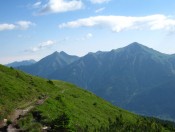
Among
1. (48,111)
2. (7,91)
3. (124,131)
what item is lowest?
(124,131)

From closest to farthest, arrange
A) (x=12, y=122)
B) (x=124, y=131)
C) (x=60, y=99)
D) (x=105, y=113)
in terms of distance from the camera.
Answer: (x=12, y=122)
(x=124, y=131)
(x=60, y=99)
(x=105, y=113)

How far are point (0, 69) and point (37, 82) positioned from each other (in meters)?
9.73

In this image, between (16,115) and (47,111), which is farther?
(47,111)

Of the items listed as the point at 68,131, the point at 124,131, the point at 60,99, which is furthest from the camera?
the point at 60,99

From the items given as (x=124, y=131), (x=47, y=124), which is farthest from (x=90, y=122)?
(x=47, y=124)

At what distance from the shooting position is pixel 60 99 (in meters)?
66.0

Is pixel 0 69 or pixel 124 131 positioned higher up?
pixel 0 69

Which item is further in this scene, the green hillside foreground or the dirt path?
the green hillside foreground

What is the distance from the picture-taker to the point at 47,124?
4638 cm

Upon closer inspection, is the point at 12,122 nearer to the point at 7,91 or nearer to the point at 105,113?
the point at 7,91

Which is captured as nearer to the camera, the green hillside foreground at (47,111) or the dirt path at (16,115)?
the dirt path at (16,115)

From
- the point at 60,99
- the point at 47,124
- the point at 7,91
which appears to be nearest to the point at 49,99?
the point at 60,99

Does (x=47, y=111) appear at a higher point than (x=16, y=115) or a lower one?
higher

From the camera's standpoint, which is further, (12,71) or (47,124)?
(12,71)
